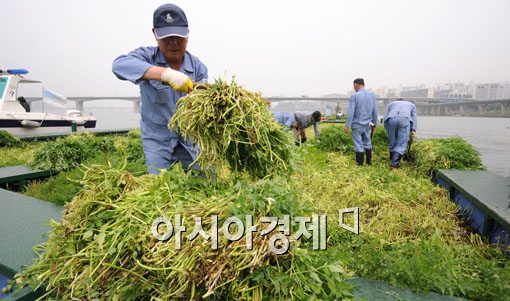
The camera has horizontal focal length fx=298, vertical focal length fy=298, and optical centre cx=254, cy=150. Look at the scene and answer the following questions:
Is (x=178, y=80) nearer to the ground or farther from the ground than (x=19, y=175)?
farther from the ground

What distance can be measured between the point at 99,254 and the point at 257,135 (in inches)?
41.1

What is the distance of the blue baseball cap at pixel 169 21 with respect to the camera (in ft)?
8.55

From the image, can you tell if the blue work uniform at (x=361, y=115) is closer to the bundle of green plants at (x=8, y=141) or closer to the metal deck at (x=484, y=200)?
the metal deck at (x=484, y=200)

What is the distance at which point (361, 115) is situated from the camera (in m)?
7.81

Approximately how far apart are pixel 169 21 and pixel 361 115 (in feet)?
20.7

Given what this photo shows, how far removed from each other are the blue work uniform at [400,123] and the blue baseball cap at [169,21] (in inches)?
246

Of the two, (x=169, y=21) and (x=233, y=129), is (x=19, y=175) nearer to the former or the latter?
(x=169, y=21)

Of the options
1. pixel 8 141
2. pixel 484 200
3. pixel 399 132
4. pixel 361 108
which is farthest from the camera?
pixel 8 141

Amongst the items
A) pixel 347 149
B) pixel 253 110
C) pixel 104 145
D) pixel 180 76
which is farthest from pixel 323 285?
pixel 347 149

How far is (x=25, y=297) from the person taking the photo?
1725 millimetres

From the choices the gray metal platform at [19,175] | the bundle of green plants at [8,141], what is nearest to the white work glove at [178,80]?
the gray metal platform at [19,175]

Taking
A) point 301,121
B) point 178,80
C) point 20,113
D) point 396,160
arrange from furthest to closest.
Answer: point 20,113 → point 301,121 → point 396,160 → point 178,80

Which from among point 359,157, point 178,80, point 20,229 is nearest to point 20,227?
point 20,229

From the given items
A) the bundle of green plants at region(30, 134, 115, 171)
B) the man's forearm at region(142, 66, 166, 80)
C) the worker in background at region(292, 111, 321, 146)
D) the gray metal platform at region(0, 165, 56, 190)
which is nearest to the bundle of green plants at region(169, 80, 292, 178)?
the man's forearm at region(142, 66, 166, 80)
